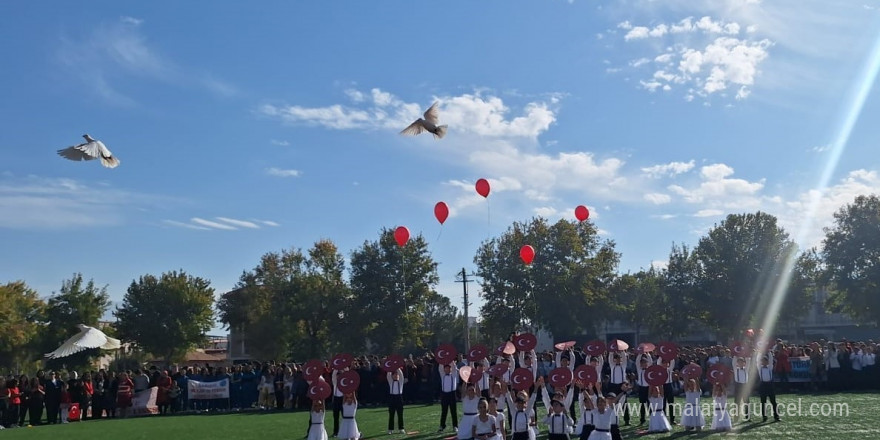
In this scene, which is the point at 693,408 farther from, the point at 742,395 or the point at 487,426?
the point at 487,426

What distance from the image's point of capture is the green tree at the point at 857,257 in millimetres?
47188

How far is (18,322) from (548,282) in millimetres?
34068

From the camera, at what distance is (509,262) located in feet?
172

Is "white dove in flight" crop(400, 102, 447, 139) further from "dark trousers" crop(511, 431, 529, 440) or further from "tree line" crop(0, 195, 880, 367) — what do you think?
"tree line" crop(0, 195, 880, 367)

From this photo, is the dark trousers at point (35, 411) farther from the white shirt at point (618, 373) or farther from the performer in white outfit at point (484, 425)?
the white shirt at point (618, 373)

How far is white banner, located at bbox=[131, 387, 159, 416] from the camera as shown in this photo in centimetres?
2879

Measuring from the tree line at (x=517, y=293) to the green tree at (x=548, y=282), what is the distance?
8 centimetres

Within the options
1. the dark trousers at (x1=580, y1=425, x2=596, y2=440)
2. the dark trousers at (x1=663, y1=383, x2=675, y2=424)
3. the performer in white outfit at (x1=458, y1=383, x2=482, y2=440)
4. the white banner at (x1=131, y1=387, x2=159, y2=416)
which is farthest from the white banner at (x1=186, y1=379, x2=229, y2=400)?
the dark trousers at (x1=580, y1=425, x2=596, y2=440)

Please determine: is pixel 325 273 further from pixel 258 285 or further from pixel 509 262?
pixel 509 262

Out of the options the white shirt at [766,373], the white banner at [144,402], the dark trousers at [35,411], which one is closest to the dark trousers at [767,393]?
the white shirt at [766,373]

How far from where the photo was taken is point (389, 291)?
168 ft

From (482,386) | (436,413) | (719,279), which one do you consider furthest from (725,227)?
(482,386)

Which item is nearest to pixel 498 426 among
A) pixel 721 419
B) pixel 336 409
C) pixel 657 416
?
pixel 657 416

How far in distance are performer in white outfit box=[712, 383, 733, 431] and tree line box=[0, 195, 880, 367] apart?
107 feet
